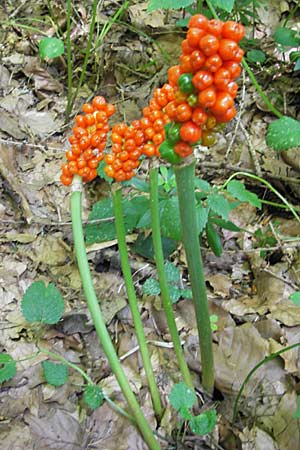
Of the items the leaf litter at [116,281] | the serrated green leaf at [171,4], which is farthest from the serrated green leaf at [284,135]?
the serrated green leaf at [171,4]

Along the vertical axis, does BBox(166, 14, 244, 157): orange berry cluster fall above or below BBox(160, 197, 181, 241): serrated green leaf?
above

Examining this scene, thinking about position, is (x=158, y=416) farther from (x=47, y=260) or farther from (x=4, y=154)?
(x=4, y=154)

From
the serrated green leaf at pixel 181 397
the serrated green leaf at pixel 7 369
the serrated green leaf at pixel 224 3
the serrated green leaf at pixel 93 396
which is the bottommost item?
the serrated green leaf at pixel 93 396

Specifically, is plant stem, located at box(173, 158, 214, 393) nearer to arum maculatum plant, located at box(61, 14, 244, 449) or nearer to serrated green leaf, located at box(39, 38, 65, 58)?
arum maculatum plant, located at box(61, 14, 244, 449)

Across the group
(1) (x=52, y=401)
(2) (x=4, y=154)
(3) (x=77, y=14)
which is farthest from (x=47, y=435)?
(3) (x=77, y=14)

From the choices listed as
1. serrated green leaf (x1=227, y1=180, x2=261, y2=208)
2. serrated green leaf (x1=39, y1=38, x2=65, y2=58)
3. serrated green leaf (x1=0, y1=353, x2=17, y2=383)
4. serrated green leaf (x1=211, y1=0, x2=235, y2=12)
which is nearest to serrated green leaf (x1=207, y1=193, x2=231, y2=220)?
serrated green leaf (x1=227, y1=180, x2=261, y2=208)

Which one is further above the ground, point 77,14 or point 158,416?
point 77,14

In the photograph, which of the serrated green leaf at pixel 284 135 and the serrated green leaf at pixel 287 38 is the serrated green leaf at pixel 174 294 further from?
the serrated green leaf at pixel 287 38
